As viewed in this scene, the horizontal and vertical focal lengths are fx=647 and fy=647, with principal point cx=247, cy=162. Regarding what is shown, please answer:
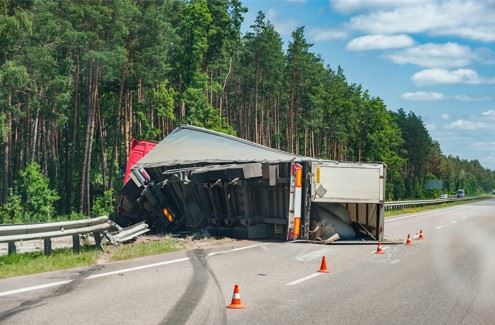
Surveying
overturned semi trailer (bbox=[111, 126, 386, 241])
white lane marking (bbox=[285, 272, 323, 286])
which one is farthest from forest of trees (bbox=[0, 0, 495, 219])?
white lane marking (bbox=[285, 272, 323, 286])

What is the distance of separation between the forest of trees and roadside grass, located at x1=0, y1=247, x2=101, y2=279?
55.5ft

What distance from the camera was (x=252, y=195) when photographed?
18500 millimetres

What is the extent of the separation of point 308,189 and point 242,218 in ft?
6.99

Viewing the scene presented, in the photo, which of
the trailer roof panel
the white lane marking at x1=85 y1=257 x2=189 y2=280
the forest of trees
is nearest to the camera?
the white lane marking at x1=85 y1=257 x2=189 y2=280

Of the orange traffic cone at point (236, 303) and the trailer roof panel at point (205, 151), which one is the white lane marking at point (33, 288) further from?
the trailer roof panel at point (205, 151)

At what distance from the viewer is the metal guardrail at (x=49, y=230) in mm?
12183

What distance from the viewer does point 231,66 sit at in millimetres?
71188

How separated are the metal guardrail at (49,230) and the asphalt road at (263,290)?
1.47 meters

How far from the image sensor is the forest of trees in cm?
3775

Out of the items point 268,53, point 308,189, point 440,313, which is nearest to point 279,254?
point 308,189

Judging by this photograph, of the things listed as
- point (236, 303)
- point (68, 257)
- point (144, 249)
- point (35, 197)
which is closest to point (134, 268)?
point (68, 257)

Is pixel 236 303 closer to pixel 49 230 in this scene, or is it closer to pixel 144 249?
pixel 49 230

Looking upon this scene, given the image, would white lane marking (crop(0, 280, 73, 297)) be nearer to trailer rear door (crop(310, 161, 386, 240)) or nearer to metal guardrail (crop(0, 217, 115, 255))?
metal guardrail (crop(0, 217, 115, 255))

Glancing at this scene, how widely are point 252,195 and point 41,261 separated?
736 centimetres
